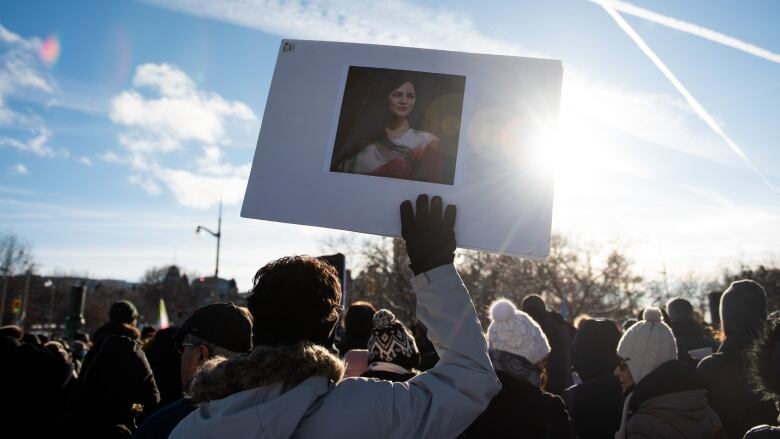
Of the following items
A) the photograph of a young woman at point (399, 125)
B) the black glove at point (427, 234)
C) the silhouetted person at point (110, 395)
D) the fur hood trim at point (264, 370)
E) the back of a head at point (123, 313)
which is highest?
the photograph of a young woman at point (399, 125)

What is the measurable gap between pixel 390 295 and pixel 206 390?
36.7m

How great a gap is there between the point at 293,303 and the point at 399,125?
806mm

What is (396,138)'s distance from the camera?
6.37 ft

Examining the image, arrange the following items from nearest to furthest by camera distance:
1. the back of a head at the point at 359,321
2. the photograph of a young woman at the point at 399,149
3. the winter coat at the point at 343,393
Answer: the winter coat at the point at 343,393 → the photograph of a young woman at the point at 399,149 → the back of a head at the point at 359,321

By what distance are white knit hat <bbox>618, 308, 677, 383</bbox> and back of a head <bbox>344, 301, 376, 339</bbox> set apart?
2.28 m

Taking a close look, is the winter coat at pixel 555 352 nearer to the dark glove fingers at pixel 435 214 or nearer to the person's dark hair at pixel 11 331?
the dark glove fingers at pixel 435 214

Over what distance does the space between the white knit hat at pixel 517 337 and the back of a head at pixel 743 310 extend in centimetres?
170

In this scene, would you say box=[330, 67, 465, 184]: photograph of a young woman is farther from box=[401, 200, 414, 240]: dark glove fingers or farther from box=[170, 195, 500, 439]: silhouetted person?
box=[170, 195, 500, 439]: silhouetted person

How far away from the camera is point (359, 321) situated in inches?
196

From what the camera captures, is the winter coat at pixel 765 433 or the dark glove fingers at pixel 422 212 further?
the winter coat at pixel 765 433

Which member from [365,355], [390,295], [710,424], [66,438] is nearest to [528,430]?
[710,424]

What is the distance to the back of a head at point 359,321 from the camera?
4965 millimetres

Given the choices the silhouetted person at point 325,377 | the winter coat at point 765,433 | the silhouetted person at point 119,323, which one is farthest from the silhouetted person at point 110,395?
the winter coat at point 765,433

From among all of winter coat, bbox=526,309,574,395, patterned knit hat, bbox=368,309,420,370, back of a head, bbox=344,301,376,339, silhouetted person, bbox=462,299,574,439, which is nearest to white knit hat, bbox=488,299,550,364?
silhouetted person, bbox=462,299,574,439
